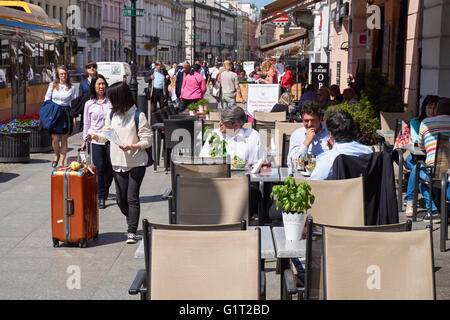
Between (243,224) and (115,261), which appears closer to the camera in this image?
(243,224)

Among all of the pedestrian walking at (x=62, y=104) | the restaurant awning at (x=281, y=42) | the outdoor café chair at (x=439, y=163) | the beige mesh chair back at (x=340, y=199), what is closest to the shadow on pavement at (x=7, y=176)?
the pedestrian walking at (x=62, y=104)

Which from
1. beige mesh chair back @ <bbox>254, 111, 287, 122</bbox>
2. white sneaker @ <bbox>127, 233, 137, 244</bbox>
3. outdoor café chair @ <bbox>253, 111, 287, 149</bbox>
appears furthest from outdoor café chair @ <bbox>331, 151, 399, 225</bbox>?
beige mesh chair back @ <bbox>254, 111, 287, 122</bbox>

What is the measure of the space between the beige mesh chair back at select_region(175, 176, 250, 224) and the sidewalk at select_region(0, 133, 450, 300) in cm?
71

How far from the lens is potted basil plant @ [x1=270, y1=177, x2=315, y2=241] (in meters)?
4.90

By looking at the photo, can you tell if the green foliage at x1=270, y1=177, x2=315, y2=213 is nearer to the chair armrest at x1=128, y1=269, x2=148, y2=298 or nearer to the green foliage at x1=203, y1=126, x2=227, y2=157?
the chair armrest at x1=128, y1=269, x2=148, y2=298

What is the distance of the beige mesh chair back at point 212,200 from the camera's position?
5.82m

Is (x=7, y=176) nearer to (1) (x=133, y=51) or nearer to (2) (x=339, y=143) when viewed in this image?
(2) (x=339, y=143)

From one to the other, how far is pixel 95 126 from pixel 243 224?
18.8 feet

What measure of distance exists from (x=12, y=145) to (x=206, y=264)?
10767 mm

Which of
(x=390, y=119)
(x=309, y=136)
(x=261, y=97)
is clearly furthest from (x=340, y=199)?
(x=261, y=97)

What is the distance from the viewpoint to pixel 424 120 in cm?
896

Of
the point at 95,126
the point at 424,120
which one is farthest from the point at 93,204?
the point at 424,120
